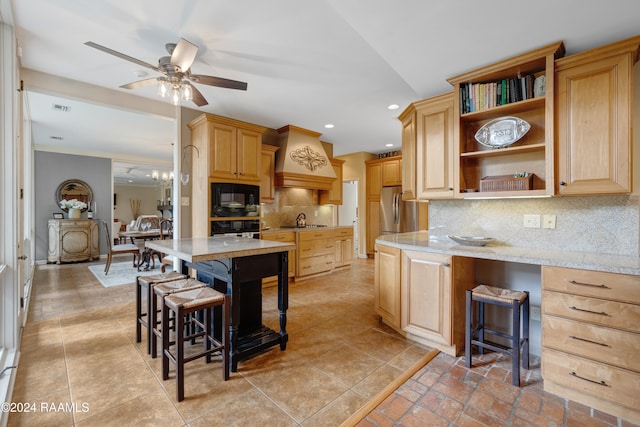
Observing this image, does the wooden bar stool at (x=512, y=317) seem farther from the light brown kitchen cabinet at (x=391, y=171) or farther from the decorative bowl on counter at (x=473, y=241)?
the light brown kitchen cabinet at (x=391, y=171)

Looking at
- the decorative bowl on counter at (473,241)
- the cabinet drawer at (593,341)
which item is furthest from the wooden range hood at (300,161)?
the cabinet drawer at (593,341)

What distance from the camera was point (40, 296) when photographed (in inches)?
153

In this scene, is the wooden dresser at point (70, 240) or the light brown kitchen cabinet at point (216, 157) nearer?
the light brown kitchen cabinet at point (216, 157)

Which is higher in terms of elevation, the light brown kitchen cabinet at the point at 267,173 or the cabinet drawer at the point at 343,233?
the light brown kitchen cabinet at the point at 267,173


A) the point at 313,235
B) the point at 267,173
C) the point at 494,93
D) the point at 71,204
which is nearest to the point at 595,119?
the point at 494,93

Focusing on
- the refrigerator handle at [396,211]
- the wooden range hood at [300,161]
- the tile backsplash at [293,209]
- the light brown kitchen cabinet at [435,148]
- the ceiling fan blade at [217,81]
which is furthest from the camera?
the refrigerator handle at [396,211]

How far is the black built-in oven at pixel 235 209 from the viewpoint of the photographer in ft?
12.8

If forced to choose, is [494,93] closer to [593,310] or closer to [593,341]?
[593,310]

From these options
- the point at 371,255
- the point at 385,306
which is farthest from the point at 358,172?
the point at 385,306

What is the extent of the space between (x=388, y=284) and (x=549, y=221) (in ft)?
4.63

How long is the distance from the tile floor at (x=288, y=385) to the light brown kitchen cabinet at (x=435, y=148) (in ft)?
4.69

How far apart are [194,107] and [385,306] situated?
11.9 ft

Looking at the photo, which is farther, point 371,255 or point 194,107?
point 371,255

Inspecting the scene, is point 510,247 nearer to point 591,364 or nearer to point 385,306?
point 591,364
